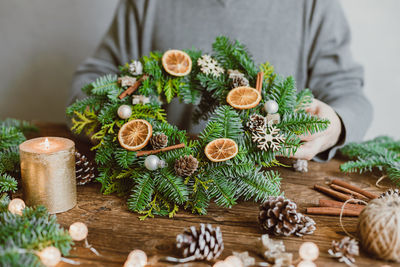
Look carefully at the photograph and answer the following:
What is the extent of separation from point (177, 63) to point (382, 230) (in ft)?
1.85

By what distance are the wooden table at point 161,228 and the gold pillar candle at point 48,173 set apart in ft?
0.12

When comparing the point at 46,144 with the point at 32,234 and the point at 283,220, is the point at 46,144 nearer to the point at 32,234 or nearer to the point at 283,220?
the point at 32,234

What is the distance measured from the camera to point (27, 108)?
6.02 ft

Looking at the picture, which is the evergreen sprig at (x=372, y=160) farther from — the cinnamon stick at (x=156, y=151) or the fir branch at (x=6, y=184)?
the fir branch at (x=6, y=184)

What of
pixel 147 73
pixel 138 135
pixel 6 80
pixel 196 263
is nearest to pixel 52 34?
pixel 6 80

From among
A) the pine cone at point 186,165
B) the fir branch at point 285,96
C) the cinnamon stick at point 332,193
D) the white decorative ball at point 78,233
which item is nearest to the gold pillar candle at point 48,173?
the white decorative ball at point 78,233

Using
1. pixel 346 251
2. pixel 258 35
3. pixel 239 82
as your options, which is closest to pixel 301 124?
pixel 239 82

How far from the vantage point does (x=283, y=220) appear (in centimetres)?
60

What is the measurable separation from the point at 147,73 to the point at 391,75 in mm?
1366

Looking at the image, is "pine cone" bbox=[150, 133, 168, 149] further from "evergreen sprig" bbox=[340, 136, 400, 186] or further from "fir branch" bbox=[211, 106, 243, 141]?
"evergreen sprig" bbox=[340, 136, 400, 186]

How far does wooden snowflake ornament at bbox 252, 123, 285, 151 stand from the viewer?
700 millimetres

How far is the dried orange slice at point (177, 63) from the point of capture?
824mm

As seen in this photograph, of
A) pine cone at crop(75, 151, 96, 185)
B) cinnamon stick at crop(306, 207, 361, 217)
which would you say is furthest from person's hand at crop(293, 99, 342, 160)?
pine cone at crop(75, 151, 96, 185)

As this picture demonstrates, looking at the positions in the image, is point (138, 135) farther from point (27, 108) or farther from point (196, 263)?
point (27, 108)
